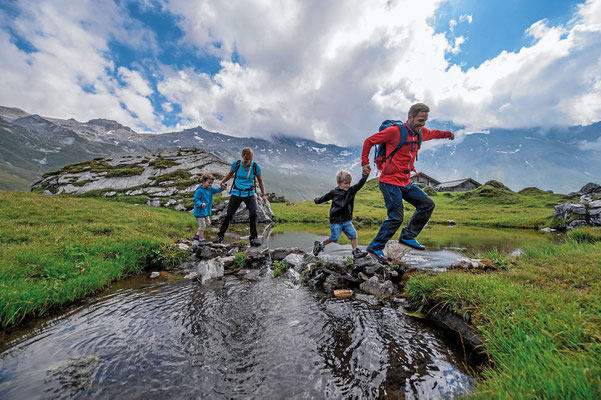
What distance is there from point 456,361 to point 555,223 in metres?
30.8

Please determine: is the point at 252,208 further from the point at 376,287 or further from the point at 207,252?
the point at 376,287

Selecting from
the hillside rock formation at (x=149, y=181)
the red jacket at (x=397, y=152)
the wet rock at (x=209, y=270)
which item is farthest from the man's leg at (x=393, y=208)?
the hillside rock formation at (x=149, y=181)

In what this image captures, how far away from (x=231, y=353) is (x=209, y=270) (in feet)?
12.6

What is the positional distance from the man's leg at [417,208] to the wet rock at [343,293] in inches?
104

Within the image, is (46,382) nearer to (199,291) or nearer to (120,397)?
(120,397)

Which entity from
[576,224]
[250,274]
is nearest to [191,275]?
[250,274]

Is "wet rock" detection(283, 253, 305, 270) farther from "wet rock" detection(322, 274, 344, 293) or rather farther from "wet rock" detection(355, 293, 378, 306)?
"wet rock" detection(355, 293, 378, 306)

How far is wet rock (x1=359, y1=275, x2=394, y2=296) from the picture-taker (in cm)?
553

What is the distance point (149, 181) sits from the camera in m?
32.2

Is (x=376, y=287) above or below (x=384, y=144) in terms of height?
below

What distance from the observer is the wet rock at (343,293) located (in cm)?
535

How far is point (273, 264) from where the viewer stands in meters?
8.01

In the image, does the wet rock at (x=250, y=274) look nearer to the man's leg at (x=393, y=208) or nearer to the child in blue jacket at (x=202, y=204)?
the man's leg at (x=393, y=208)

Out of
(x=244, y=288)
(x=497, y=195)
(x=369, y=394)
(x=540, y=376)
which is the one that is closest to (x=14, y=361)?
(x=244, y=288)
